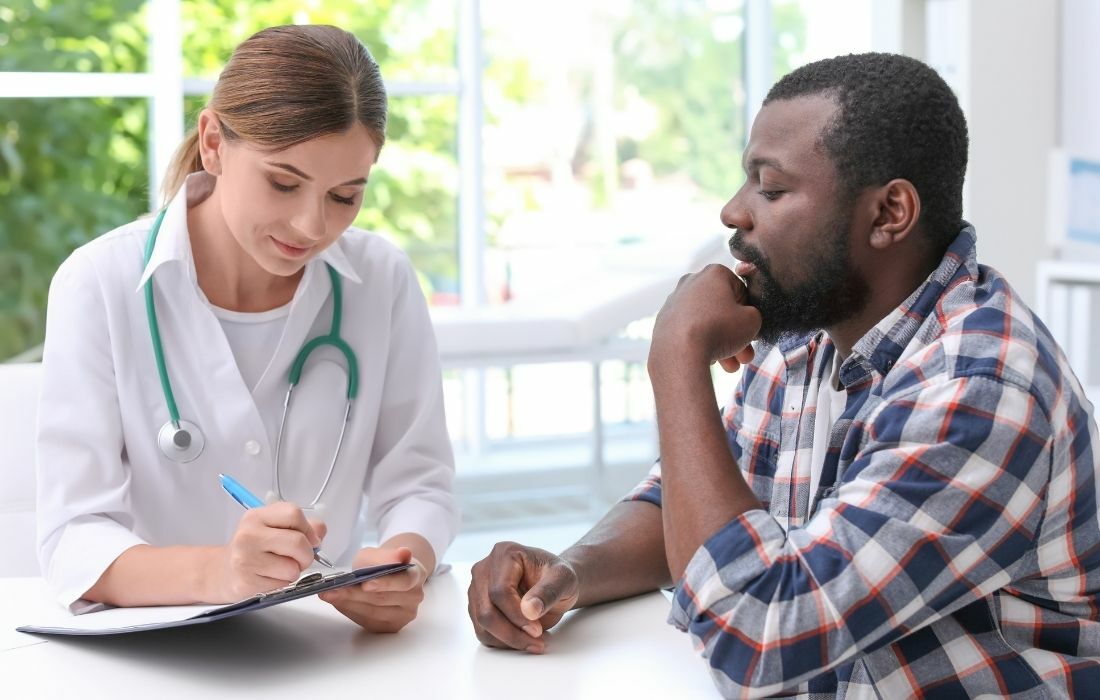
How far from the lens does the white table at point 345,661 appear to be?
97 cm

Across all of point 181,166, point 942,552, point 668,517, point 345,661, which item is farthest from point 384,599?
point 181,166

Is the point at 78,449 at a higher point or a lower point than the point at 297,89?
lower

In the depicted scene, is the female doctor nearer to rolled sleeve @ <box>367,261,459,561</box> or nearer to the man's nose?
rolled sleeve @ <box>367,261,459,561</box>

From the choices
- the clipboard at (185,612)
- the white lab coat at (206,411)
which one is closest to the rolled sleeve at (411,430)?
the white lab coat at (206,411)

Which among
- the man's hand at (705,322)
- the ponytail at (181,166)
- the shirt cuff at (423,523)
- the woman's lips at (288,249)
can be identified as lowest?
the shirt cuff at (423,523)

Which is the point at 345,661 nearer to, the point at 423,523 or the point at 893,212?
the point at 423,523

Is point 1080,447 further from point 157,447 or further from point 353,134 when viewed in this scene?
point 157,447

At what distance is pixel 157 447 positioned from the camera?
4.49 feet

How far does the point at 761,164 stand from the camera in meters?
1.09

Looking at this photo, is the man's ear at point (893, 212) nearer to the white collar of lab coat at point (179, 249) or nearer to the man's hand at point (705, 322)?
the man's hand at point (705, 322)

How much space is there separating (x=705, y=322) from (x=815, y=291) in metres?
0.11

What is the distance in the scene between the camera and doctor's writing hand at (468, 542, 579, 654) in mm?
1054

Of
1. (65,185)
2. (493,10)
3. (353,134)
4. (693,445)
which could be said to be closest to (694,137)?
(493,10)

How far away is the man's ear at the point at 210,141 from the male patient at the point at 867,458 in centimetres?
61
